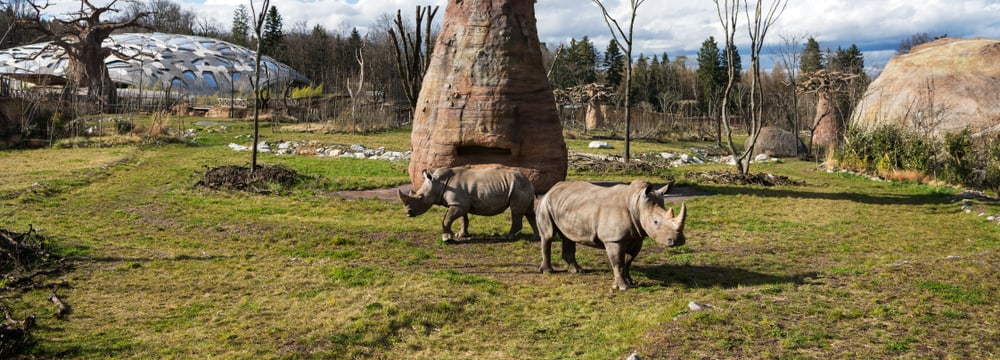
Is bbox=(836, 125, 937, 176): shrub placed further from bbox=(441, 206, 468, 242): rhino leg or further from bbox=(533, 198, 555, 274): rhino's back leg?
bbox=(533, 198, 555, 274): rhino's back leg

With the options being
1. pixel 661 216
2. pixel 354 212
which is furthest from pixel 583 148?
pixel 661 216

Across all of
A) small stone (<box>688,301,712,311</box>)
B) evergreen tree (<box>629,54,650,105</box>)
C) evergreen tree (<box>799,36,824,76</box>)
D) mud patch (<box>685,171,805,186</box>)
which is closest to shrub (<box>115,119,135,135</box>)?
mud patch (<box>685,171,805,186</box>)

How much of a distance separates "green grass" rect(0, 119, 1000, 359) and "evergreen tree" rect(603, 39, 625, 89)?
40.2 metres

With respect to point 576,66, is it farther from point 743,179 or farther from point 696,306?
point 696,306

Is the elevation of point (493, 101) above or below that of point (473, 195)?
above

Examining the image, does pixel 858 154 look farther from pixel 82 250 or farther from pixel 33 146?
pixel 33 146

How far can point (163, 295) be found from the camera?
747 cm

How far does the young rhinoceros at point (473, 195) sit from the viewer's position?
1025 centimetres

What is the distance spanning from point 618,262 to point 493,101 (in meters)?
6.54

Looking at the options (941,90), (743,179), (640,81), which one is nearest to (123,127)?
(743,179)

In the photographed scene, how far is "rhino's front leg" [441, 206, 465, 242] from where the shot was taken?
10.2 m

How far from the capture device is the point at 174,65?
165 feet

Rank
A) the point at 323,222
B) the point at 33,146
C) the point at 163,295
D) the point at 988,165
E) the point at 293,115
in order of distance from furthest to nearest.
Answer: the point at 293,115
the point at 33,146
the point at 988,165
the point at 323,222
the point at 163,295

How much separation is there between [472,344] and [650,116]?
35008mm
